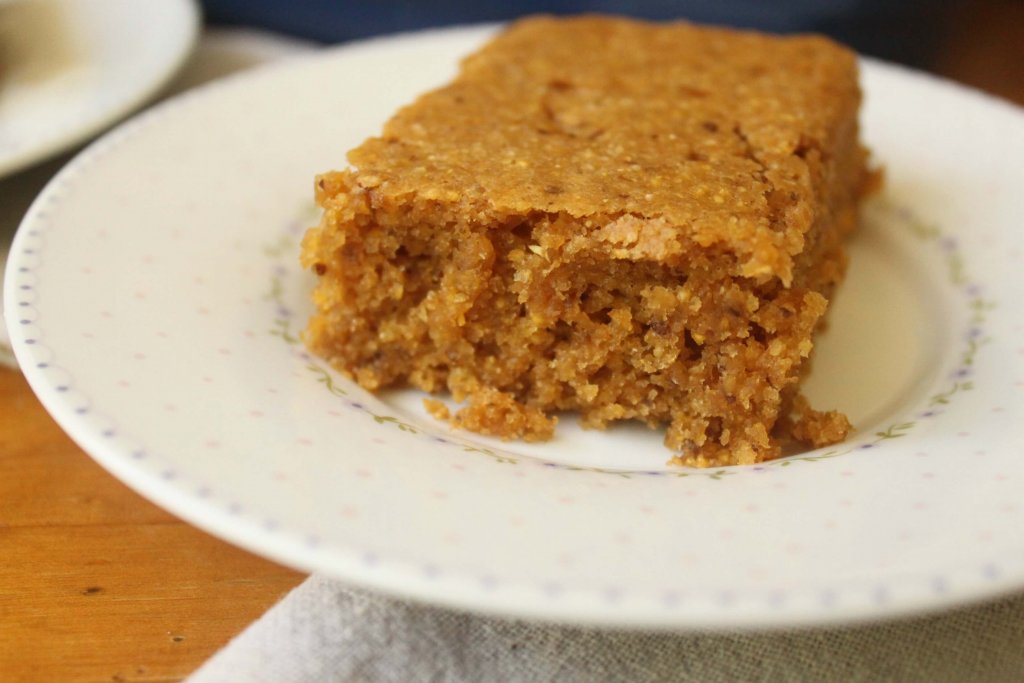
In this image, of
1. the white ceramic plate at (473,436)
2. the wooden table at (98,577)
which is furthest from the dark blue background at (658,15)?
the wooden table at (98,577)

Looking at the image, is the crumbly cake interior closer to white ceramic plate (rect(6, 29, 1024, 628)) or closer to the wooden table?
white ceramic plate (rect(6, 29, 1024, 628))

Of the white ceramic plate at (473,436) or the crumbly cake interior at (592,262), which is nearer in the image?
the white ceramic plate at (473,436)

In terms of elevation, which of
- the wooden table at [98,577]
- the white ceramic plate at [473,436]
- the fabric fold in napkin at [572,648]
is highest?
the white ceramic plate at [473,436]

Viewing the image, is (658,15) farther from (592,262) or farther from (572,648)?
(572,648)

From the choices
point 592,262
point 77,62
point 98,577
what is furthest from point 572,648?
point 77,62

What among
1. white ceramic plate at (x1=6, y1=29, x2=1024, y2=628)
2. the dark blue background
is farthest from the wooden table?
the dark blue background

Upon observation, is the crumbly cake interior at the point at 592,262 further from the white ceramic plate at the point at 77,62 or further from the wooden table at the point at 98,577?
the white ceramic plate at the point at 77,62
